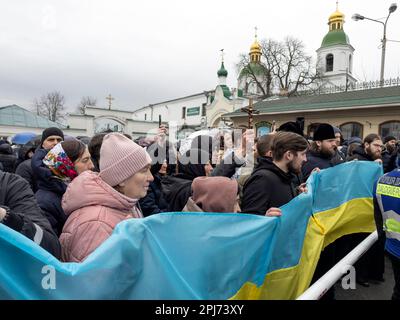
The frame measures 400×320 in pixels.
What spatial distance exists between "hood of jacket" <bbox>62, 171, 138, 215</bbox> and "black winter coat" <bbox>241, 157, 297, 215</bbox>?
4.01ft

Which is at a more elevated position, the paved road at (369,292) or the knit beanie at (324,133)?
the knit beanie at (324,133)

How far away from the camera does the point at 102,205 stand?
185cm

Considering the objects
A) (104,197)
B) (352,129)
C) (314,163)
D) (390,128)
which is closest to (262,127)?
(352,129)

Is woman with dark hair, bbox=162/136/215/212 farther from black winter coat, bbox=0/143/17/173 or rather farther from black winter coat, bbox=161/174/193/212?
black winter coat, bbox=0/143/17/173

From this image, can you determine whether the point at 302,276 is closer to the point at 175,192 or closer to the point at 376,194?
the point at 376,194

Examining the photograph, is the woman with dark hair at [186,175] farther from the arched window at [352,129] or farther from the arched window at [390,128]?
the arched window at [352,129]

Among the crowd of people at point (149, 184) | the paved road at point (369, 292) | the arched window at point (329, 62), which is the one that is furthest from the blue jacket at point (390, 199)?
the arched window at point (329, 62)

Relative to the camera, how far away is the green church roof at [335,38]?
164 ft

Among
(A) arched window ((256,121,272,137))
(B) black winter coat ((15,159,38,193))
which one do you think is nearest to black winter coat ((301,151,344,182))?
(B) black winter coat ((15,159,38,193))

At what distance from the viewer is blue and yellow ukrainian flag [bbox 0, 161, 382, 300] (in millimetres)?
1263

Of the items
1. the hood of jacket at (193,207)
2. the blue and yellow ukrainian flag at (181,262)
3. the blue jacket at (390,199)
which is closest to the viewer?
the blue and yellow ukrainian flag at (181,262)

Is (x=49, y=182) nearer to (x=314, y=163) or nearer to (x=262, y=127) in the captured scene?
(x=314, y=163)

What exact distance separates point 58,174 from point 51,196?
0.21 metres

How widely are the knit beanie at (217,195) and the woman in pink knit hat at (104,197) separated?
44 centimetres
